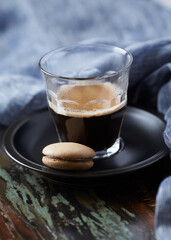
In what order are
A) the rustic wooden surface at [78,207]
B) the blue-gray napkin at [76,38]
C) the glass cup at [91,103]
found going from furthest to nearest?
the blue-gray napkin at [76,38] → the glass cup at [91,103] → the rustic wooden surface at [78,207]

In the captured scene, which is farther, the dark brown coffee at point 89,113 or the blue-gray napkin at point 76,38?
the blue-gray napkin at point 76,38

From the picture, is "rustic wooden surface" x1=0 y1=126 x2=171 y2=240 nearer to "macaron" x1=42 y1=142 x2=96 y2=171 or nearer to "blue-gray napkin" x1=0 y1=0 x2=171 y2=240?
"macaron" x1=42 y1=142 x2=96 y2=171

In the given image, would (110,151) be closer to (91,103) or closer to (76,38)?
(91,103)

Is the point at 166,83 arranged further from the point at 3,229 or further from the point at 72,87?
the point at 3,229

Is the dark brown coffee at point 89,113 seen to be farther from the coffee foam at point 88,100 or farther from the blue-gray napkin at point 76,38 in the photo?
the blue-gray napkin at point 76,38

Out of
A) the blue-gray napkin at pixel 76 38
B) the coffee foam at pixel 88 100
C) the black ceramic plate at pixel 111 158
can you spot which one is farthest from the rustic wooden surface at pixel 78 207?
the blue-gray napkin at pixel 76 38

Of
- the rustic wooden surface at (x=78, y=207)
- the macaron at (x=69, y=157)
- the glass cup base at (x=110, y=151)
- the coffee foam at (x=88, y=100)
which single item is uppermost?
the coffee foam at (x=88, y=100)
